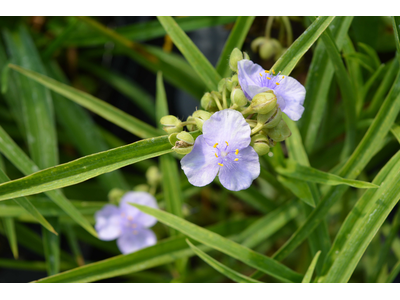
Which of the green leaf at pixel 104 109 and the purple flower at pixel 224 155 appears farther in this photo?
the green leaf at pixel 104 109

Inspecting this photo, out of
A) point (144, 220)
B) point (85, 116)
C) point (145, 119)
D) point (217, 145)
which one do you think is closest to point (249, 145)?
point (217, 145)

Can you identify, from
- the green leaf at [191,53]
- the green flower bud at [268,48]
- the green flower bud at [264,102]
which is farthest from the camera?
the green flower bud at [268,48]

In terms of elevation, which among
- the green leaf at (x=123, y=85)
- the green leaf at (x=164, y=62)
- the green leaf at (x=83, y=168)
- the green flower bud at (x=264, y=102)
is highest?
the green leaf at (x=123, y=85)

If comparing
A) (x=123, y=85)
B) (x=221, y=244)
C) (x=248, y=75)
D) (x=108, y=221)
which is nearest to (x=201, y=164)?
(x=248, y=75)

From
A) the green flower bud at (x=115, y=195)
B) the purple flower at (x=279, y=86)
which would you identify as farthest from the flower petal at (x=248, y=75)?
the green flower bud at (x=115, y=195)

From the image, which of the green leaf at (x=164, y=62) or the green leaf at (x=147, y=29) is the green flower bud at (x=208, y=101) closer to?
the green leaf at (x=147, y=29)

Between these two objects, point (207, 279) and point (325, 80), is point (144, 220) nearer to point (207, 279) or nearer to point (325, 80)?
point (207, 279)

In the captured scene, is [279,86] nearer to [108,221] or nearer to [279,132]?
[279,132]

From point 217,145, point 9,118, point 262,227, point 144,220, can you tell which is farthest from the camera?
point 9,118
